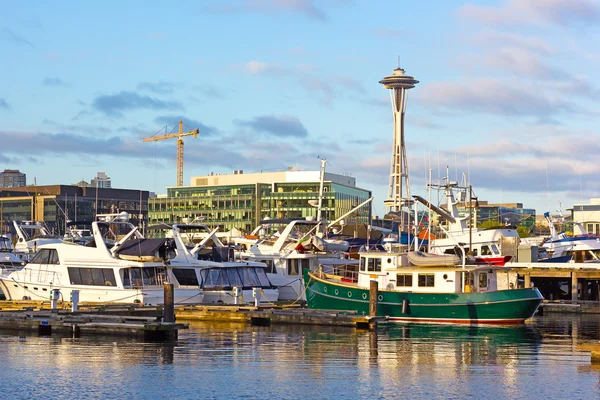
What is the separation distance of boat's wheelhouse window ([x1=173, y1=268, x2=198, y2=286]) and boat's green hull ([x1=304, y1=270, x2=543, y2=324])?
912 centimetres

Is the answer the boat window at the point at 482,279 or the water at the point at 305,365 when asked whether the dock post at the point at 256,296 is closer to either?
the water at the point at 305,365

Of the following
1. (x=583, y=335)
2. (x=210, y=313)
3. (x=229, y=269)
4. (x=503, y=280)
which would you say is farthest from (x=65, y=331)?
(x=503, y=280)

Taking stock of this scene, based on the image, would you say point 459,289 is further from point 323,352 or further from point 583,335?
point 323,352

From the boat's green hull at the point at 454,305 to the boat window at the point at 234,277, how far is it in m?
7.46

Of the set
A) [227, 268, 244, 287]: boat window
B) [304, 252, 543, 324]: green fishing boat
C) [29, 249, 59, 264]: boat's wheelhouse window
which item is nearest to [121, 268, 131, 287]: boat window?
[29, 249, 59, 264]: boat's wheelhouse window

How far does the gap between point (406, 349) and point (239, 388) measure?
12.3m

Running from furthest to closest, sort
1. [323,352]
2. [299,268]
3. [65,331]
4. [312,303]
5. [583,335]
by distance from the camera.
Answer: [299,268] < [312,303] < [583,335] < [65,331] < [323,352]

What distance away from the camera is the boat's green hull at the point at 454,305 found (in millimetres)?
52188

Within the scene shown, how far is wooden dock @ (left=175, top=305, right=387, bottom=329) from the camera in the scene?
49.3 metres

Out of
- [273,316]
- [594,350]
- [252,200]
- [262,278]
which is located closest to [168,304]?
[273,316]

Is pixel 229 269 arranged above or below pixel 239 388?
above

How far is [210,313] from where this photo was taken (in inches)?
2128

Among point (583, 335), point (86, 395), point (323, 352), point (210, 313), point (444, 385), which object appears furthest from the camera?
point (210, 313)

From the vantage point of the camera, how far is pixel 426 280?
175 ft
